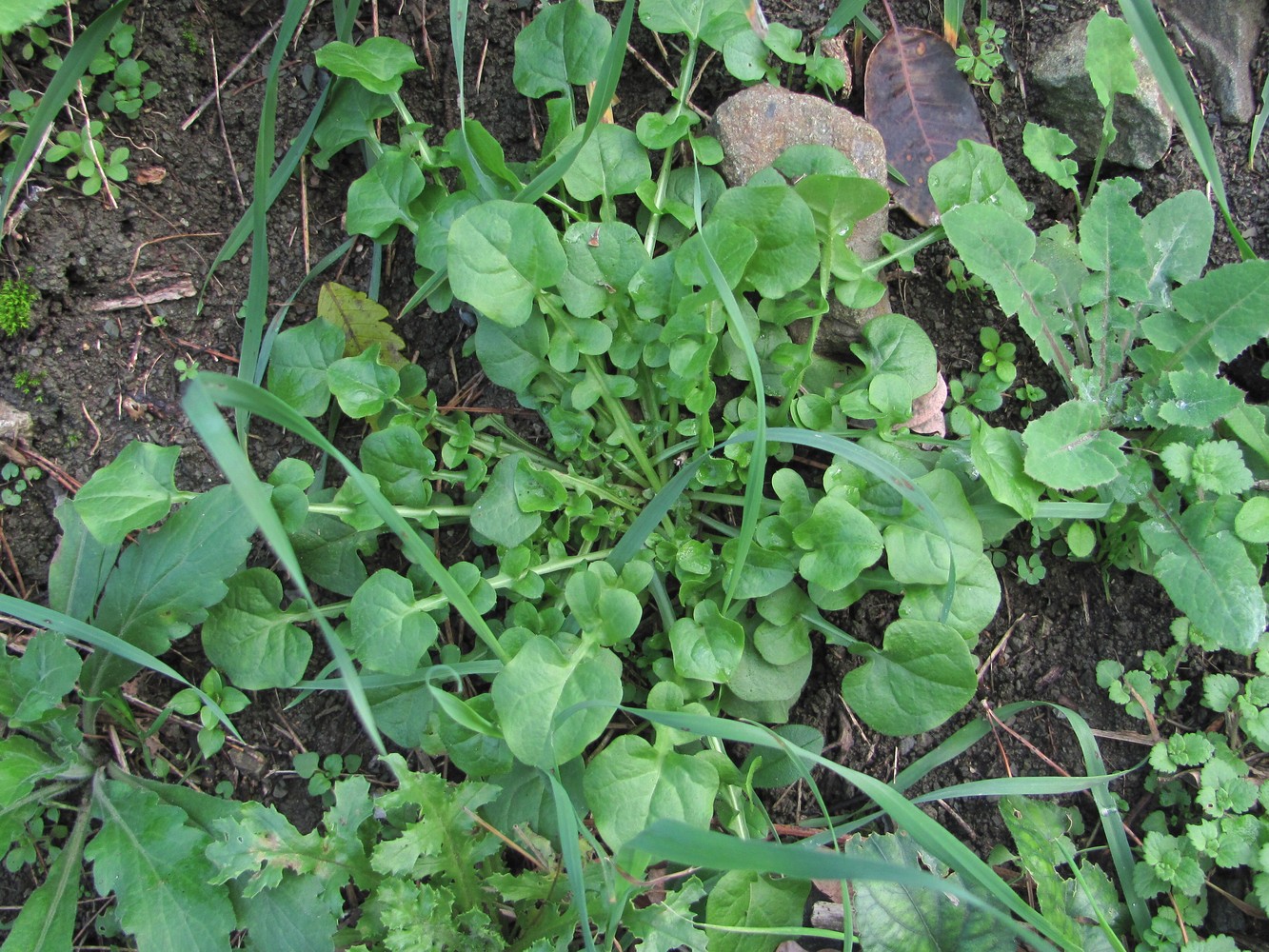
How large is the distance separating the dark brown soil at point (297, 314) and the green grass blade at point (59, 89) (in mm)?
97

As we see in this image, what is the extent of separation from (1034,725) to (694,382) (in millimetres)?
1129

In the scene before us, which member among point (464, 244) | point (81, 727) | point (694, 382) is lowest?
point (81, 727)

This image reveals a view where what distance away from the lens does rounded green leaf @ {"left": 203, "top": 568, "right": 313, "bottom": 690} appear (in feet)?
5.86

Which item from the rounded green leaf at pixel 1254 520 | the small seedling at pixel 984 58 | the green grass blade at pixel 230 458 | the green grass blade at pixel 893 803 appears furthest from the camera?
the small seedling at pixel 984 58

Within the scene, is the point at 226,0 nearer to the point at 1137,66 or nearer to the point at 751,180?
the point at 751,180

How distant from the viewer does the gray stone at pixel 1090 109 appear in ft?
6.76

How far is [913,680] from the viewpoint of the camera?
68.3 inches

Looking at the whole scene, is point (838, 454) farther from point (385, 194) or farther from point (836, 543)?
point (385, 194)

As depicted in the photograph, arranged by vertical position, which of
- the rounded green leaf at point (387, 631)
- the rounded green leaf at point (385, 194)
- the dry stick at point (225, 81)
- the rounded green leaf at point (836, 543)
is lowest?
the rounded green leaf at point (387, 631)

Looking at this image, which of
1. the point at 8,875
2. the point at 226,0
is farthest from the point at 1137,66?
the point at 8,875

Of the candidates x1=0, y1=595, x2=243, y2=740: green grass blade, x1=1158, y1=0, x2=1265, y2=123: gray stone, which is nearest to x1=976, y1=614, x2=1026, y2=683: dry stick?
x1=1158, y1=0, x2=1265, y2=123: gray stone

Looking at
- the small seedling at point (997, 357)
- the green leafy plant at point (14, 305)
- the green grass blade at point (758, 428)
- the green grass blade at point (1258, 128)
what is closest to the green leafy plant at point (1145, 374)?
the small seedling at point (997, 357)

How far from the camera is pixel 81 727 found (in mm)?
1892

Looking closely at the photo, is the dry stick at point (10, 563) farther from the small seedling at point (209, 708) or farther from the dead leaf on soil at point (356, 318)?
the dead leaf on soil at point (356, 318)
